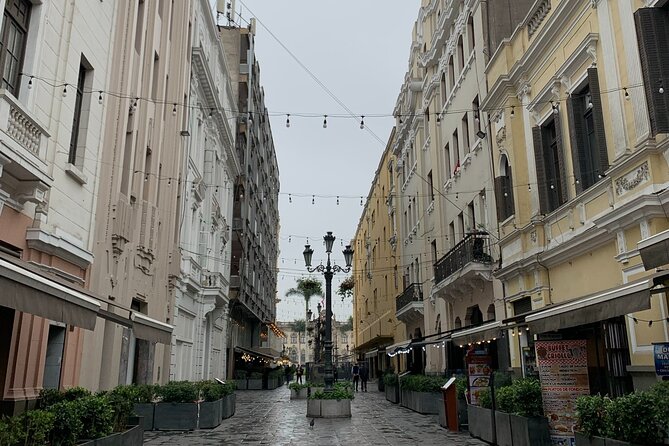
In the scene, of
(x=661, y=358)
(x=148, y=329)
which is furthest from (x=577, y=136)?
(x=148, y=329)

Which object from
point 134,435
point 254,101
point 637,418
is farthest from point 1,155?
point 254,101

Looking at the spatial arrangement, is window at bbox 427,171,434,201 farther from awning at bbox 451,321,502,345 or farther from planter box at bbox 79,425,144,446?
planter box at bbox 79,425,144,446

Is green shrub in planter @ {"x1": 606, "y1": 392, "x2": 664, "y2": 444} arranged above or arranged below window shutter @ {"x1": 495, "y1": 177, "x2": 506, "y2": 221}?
below

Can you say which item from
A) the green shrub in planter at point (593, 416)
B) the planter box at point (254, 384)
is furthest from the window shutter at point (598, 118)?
the planter box at point (254, 384)

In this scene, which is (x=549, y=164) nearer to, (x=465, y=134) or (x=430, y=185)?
(x=465, y=134)

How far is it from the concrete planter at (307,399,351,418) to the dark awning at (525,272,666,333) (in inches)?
392

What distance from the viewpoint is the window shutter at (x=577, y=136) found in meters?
13.2

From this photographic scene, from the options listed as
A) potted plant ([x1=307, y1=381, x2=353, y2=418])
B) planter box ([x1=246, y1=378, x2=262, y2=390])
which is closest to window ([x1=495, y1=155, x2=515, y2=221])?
potted plant ([x1=307, y1=381, x2=353, y2=418])

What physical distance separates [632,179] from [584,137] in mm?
3012

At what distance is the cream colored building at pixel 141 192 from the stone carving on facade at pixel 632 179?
930 centimetres

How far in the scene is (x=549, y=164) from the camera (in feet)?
50.5

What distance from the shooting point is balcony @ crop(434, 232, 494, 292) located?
19.0 metres

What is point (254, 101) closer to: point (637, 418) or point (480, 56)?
point (480, 56)

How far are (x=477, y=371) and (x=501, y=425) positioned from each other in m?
3.13
